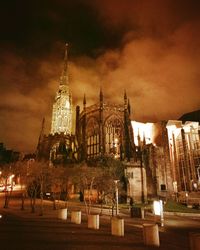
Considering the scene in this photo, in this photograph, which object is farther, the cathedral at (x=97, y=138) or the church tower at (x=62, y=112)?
the church tower at (x=62, y=112)

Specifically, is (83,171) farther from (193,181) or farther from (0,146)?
(0,146)

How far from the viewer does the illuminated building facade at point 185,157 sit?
1989 inches

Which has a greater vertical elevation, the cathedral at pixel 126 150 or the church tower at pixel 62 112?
the church tower at pixel 62 112

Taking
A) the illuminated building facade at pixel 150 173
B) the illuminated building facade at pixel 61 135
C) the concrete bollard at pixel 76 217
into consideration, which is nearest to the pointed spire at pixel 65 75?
the illuminated building facade at pixel 61 135

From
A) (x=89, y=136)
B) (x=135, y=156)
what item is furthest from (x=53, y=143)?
(x=135, y=156)

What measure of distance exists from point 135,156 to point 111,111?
47.0 ft

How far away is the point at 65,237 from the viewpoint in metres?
11.4

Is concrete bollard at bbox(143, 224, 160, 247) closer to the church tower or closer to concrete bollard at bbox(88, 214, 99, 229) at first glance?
concrete bollard at bbox(88, 214, 99, 229)

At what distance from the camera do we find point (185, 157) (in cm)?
5353

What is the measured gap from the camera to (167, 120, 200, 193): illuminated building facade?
166 ft

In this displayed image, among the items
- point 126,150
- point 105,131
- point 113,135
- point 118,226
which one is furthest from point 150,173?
point 118,226

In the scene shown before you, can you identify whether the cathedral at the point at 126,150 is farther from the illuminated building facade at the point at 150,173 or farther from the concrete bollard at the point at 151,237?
the concrete bollard at the point at 151,237

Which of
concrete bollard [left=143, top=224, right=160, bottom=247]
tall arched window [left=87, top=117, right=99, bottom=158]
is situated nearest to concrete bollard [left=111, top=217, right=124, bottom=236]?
concrete bollard [left=143, top=224, right=160, bottom=247]

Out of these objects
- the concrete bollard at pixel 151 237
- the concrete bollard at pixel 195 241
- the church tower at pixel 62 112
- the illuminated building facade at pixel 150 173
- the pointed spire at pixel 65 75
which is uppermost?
the pointed spire at pixel 65 75
